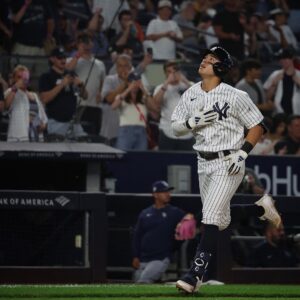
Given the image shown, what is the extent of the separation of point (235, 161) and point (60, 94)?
19.5 ft

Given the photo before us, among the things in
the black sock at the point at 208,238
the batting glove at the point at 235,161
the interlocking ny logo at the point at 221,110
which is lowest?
the black sock at the point at 208,238

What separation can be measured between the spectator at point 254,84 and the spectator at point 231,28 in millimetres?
1343

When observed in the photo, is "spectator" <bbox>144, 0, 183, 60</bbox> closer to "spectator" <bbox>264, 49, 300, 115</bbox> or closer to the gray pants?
"spectator" <bbox>264, 49, 300, 115</bbox>

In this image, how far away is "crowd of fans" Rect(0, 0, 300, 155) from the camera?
13891mm

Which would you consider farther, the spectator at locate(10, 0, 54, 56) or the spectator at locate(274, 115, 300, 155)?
the spectator at locate(10, 0, 54, 56)

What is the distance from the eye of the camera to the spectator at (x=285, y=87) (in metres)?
15.7

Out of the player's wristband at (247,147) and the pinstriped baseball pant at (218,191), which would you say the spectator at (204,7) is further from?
the pinstriped baseball pant at (218,191)

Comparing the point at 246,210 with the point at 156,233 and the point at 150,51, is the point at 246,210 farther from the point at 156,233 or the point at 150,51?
the point at 150,51

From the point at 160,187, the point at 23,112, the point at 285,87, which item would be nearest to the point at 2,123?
the point at 23,112

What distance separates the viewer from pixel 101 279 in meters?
10.9

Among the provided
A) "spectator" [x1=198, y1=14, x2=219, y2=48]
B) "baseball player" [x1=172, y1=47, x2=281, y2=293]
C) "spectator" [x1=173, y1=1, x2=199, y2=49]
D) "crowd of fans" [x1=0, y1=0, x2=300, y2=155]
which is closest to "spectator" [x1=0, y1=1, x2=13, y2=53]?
"crowd of fans" [x1=0, y1=0, x2=300, y2=155]

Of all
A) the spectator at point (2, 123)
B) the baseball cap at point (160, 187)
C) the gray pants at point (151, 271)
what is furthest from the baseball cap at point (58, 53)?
the gray pants at point (151, 271)

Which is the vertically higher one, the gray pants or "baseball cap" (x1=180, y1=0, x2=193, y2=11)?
"baseball cap" (x1=180, y1=0, x2=193, y2=11)

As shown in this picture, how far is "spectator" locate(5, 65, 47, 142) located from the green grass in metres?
3.99
